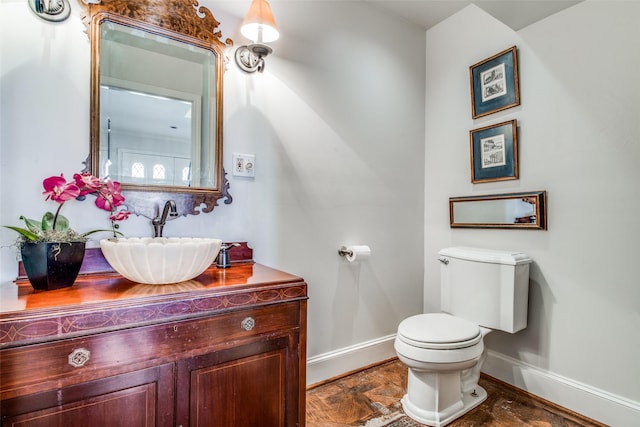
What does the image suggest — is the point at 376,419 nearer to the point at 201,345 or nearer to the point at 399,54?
the point at 201,345

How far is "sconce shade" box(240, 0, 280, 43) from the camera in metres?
1.44

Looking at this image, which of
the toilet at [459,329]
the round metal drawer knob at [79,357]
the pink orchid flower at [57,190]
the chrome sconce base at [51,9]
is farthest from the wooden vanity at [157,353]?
the chrome sconce base at [51,9]

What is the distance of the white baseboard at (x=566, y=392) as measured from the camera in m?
1.49

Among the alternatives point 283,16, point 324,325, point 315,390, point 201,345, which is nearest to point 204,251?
point 201,345

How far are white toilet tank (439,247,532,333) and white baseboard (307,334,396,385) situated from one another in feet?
1.78

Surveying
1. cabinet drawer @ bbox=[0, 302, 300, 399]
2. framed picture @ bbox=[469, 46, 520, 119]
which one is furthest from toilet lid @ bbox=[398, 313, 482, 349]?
framed picture @ bbox=[469, 46, 520, 119]

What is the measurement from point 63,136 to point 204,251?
2.44ft

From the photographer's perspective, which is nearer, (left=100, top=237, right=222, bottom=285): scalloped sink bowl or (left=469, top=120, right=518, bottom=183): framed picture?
(left=100, top=237, right=222, bottom=285): scalloped sink bowl

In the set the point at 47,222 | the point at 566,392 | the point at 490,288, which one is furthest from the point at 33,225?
the point at 566,392

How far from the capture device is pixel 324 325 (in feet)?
6.27

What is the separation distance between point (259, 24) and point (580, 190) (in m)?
1.79

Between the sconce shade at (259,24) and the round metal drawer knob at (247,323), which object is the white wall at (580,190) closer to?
the sconce shade at (259,24)

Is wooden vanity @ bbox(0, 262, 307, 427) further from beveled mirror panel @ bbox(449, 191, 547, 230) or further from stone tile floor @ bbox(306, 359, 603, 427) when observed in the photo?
beveled mirror panel @ bbox(449, 191, 547, 230)

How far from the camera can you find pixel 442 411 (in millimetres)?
1554
